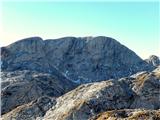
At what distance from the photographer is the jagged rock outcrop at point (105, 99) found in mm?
113631

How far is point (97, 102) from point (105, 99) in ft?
14.9

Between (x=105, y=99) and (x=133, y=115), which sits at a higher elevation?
(x=133, y=115)

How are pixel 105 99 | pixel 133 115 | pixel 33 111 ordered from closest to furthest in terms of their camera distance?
pixel 133 115 < pixel 33 111 < pixel 105 99

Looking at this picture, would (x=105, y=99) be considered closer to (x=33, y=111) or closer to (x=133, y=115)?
(x=33, y=111)

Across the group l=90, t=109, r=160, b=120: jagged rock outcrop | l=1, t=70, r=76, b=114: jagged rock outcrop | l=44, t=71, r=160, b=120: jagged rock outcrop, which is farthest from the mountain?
l=90, t=109, r=160, b=120: jagged rock outcrop

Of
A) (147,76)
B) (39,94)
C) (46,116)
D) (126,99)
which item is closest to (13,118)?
A: (46,116)

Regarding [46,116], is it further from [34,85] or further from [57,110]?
[34,85]

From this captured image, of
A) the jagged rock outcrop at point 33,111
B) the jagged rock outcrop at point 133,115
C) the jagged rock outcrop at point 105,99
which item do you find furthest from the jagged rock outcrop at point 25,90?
the jagged rock outcrop at point 133,115

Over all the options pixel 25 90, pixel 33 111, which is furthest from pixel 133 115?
pixel 25 90

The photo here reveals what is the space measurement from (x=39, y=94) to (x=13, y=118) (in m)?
52.0

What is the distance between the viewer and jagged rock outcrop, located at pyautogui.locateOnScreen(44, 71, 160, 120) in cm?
11363

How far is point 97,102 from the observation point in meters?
121

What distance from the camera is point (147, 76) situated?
156125 mm

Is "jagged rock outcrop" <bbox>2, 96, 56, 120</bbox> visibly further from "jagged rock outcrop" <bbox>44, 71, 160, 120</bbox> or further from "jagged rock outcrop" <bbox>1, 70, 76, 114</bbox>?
"jagged rock outcrop" <bbox>1, 70, 76, 114</bbox>
